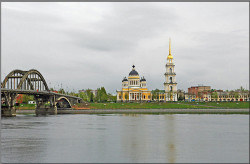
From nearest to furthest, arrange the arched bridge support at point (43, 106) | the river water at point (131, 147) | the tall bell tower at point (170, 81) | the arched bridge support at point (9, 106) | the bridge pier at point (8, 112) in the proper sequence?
the river water at point (131, 147), the arched bridge support at point (9, 106), the bridge pier at point (8, 112), the arched bridge support at point (43, 106), the tall bell tower at point (170, 81)

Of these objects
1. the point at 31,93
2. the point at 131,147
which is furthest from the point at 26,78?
the point at 131,147

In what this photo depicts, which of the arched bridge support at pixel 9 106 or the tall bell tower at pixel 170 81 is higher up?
the tall bell tower at pixel 170 81

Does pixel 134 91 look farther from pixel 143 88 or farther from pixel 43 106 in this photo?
pixel 43 106

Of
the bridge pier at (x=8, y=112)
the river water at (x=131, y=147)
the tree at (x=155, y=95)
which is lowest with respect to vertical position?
the river water at (x=131, y=147)

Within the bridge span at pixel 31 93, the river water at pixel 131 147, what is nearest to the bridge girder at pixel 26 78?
the bridge span at pixel 31 93

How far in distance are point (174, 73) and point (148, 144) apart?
143881 millimetres

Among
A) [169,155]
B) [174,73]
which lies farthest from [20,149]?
[174,73]

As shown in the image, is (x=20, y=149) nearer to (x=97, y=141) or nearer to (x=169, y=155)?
(x=97, y=141)

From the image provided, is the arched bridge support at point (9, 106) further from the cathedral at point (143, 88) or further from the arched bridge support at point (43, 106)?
the cathedral at point (143, 88)

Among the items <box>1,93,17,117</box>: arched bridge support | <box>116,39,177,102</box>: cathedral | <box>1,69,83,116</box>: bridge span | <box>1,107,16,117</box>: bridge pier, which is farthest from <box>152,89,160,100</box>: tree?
<box>1,93,17,117</box>: arched bridge support

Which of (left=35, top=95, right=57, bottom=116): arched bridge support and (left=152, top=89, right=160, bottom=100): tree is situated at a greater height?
(left=152, top=89, right=160, bottom=100): tree

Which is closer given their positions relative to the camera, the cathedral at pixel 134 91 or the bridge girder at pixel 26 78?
the bridge girder at pixel 26 78

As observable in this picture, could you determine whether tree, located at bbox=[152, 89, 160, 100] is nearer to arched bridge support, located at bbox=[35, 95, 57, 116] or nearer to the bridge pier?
arched bridge support, located at bbox=[35, 95, 57, 116]

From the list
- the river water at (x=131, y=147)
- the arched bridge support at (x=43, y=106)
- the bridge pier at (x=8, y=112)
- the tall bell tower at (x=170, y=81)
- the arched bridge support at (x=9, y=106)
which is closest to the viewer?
the river water at (x=131, y=147)
